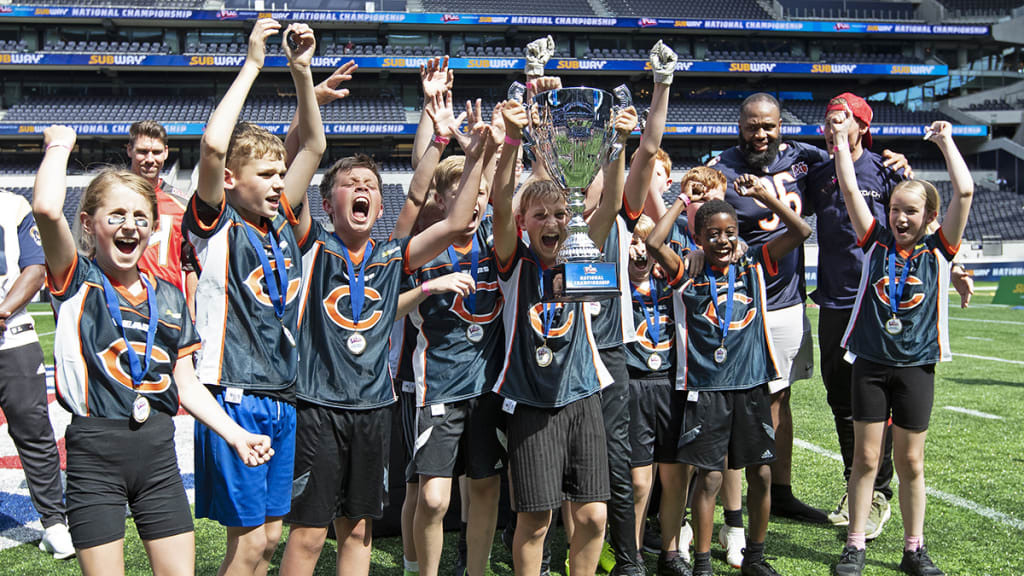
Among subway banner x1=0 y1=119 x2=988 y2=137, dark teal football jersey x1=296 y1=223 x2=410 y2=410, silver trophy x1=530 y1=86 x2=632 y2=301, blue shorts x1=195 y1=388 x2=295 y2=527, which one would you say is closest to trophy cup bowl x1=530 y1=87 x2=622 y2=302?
silver trophy x1=530 y1=86 x2=632 y2=301

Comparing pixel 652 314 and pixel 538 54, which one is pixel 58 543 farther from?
pixel 538 54

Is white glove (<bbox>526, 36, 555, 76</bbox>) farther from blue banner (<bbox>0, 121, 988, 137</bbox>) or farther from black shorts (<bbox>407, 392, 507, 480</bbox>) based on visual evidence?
blue banner (<bbox>0, 121, 988, 137</bbox>)

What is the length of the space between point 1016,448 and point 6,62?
3261cm

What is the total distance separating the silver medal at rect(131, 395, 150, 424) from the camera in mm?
2459

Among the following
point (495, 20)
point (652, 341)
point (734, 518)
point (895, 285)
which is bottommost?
point (734, 518)

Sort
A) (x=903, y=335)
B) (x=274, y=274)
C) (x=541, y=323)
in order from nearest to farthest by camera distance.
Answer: (x=274, y=274) < (x=541, y=323) < (x=903, y=335)

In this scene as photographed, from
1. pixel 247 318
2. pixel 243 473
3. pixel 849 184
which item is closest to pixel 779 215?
pixel 849 184

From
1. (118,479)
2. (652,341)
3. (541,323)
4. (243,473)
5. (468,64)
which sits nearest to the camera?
(118,479)

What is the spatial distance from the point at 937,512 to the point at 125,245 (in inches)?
166

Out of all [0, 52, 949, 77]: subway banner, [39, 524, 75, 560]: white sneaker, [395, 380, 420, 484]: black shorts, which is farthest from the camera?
[0, 52, 949, 77]: subway banner

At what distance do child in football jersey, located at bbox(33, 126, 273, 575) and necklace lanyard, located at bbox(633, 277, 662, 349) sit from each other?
1.97 meters

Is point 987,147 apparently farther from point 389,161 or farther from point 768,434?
point 768,434

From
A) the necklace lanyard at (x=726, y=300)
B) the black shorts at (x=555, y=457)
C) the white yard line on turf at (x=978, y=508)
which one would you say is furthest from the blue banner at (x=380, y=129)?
the black shorts at (x=555, y=457)

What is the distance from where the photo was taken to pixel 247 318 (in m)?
2.73
